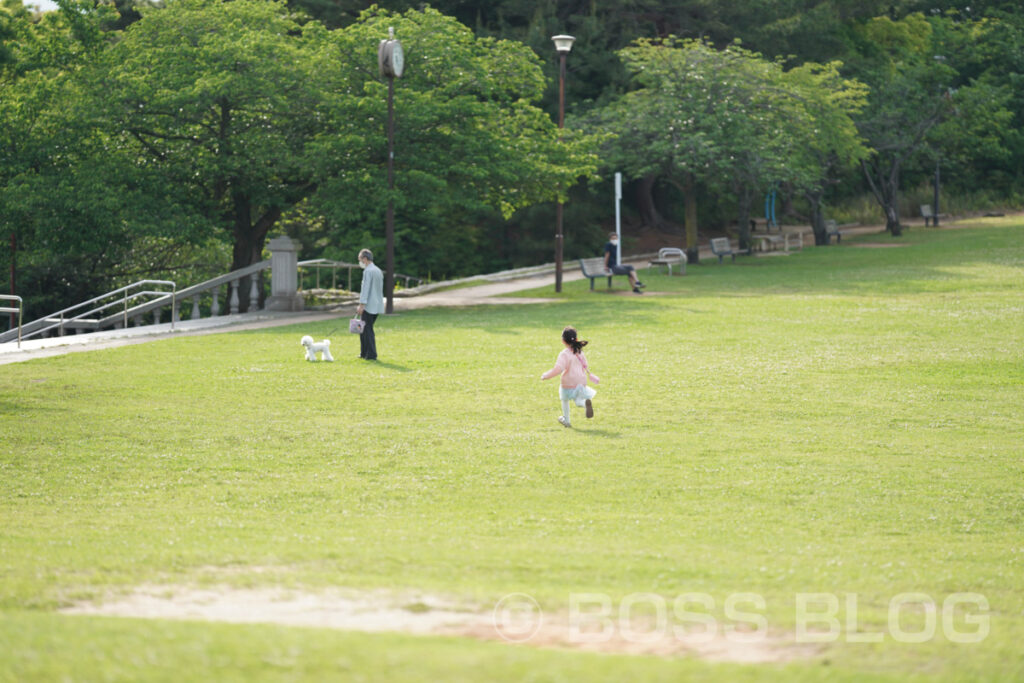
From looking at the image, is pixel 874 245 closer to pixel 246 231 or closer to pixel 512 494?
pixel 246 231

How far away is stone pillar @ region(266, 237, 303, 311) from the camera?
2658cm

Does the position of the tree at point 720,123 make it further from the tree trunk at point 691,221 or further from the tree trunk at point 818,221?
the tree trunk at point 818,221

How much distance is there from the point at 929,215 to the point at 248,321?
1493 inches

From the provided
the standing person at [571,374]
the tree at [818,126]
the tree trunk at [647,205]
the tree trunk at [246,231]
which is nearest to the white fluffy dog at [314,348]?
the standing person at [571,374]

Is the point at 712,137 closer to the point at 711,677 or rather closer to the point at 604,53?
the point at 604,53

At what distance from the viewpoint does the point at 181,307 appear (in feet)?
112

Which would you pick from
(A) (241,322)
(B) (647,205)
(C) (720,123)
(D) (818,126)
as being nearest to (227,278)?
(A) (241,322)

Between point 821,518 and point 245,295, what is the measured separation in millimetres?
23165

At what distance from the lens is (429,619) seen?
225 inches

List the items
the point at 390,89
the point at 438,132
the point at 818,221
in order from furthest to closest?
1. the point at 818,221
2. the point at 438,132
3. the point at 390,89

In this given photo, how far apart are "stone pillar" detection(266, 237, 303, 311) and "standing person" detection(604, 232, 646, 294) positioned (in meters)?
8.60

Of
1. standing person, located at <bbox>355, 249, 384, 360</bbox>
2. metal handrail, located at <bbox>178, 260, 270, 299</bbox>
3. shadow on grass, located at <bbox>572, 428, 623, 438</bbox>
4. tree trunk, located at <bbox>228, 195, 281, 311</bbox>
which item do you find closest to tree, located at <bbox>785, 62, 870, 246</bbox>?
tree trunk, located at <bbox>228, 195, 281, 311</bbox>

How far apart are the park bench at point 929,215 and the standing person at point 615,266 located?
24.2 meters

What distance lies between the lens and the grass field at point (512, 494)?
5.05 m
